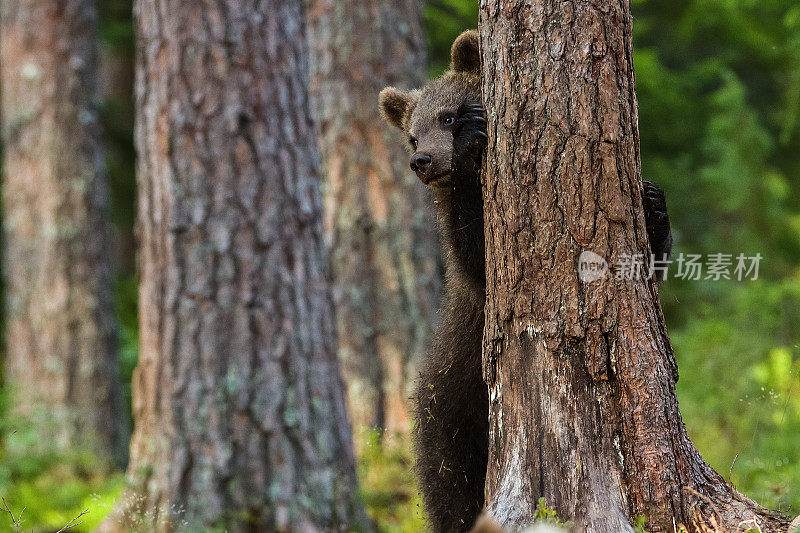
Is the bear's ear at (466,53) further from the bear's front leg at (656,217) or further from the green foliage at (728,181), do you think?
the green foliage at (728,181)

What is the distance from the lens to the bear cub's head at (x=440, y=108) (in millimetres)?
3945

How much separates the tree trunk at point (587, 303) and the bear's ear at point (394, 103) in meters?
1.94

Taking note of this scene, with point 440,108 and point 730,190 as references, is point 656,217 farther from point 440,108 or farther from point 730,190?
point 730,190

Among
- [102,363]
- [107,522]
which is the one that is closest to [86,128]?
[102,363]

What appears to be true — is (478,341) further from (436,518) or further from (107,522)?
(107,522)

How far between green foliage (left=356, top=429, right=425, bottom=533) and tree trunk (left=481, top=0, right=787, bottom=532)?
3131 millimetres

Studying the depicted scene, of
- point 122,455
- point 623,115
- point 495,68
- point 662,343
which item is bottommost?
point 122,455

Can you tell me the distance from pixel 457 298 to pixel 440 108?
109 centimetres

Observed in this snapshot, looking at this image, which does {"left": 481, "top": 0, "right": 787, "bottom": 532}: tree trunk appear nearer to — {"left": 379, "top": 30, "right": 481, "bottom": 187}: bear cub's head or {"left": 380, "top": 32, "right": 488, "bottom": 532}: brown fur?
{"left": 380, "top": 32, "right": 488, "bottom": 532}: brown fur

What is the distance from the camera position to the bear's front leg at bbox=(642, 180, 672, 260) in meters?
3.69

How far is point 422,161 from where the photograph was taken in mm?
3949

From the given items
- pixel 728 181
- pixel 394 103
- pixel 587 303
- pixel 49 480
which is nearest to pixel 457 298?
pixel 587 303

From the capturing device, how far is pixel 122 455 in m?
9.30

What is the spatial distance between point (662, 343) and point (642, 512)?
2.15 ft
